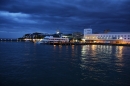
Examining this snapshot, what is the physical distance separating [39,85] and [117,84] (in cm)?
458

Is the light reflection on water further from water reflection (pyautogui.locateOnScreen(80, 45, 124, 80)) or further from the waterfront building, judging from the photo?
the waterfront building

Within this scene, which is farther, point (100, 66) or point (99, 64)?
point (99, 64)

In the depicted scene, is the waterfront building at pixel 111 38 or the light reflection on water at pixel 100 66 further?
the waterfront building at pixel 111 38

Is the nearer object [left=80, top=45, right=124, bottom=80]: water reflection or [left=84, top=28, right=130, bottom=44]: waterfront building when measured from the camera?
[left=80, top=45, right=124, bottom=80]: water reflection

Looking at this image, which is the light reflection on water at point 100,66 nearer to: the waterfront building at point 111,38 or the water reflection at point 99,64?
the water reflection at point 99,64

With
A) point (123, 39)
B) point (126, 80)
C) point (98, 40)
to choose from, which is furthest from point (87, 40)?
point (126, 80)

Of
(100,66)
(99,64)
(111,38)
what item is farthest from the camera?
(111,38)

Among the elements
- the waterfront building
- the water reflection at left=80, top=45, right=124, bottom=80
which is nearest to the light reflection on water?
the water reflection at left=80, top=45, right=124, bottom=80

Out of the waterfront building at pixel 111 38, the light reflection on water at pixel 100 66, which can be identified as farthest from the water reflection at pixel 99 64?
the waterfront building at pixel 111 38

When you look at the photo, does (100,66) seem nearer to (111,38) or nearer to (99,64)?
(99,64)

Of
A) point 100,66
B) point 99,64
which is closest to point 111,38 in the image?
point 99,64

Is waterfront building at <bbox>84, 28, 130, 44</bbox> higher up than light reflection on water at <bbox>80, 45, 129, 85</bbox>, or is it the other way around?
waterfront building at <bbox>84, 28, 130, 44</bbox>

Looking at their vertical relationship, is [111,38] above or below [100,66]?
above

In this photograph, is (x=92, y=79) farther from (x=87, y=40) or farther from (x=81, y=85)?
(x=87, y=40)
